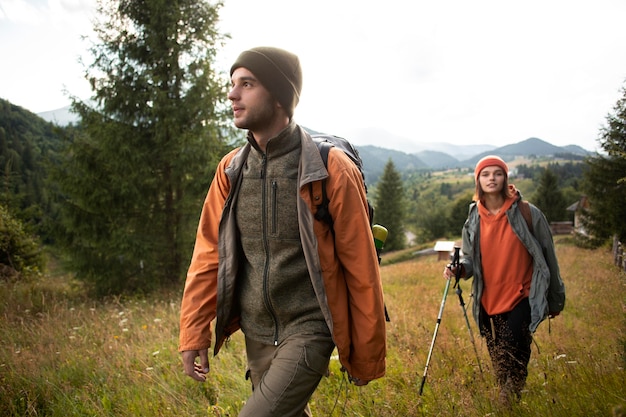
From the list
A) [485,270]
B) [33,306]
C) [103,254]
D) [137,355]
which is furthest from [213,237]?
[103,254]

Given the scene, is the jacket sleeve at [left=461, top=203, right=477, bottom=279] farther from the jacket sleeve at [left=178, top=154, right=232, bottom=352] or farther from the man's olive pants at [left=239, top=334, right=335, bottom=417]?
the jacket sleeve at [left=178, top=154, right=232, bottom=352]

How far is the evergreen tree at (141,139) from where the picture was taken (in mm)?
10320

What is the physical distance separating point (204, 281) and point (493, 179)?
9.19 ft

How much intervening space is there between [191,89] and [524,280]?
370 inches

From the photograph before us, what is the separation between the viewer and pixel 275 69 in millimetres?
2107

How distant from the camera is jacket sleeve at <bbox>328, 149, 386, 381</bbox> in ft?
6.29

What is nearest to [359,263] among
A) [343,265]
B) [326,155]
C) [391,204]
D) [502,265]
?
[343,265]

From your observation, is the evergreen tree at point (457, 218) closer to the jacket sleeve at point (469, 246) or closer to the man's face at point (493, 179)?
the jacket sleeve at point (469, 246)

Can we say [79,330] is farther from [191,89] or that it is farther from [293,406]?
[191,89]

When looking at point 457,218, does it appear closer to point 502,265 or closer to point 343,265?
point 502,265

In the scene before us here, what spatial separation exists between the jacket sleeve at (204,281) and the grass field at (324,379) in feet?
3.54

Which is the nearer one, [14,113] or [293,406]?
[293,406]

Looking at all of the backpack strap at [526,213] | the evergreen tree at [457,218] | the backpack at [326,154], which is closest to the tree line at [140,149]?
the backpack strap at [526,213]

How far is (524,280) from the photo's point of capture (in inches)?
138
